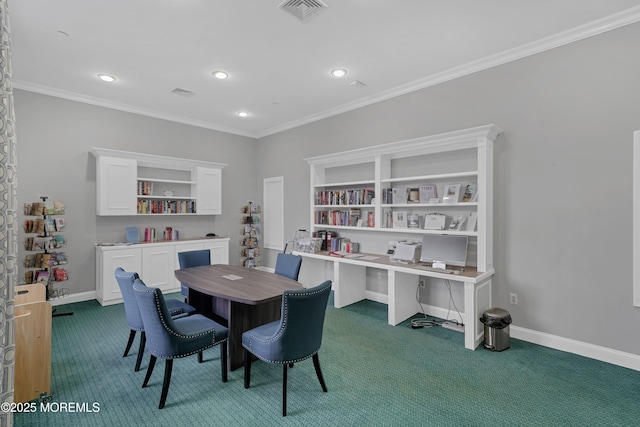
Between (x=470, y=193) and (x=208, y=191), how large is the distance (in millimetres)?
4531

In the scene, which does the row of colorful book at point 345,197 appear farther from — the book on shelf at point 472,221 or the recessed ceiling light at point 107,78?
the recessed ceiling light at point 107,78

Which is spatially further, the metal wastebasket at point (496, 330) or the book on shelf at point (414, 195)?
the book on shelf at point (414, 195)

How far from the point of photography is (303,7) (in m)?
2.81

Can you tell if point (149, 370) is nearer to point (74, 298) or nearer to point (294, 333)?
point (294, 333)

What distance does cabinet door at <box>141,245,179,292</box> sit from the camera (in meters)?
5.13

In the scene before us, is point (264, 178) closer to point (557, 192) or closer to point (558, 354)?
point (557, 192)

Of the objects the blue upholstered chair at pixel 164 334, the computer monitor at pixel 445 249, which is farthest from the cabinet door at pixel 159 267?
the computer monitor at pixel 445 249

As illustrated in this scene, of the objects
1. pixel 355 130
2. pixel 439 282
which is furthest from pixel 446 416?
pixel 355 130

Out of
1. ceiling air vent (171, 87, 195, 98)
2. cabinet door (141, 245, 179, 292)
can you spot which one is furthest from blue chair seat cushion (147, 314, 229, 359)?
ceiling air vent (171, 87, 195, 98)

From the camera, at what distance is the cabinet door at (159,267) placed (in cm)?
513

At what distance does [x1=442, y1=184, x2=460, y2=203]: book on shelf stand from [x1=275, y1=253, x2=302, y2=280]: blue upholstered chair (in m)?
1.95

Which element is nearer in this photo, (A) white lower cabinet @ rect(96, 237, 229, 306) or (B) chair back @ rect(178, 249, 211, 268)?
(B) chair back @ rect(178, 249, 211, 268)

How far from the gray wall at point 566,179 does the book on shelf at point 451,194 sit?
1.40 feet

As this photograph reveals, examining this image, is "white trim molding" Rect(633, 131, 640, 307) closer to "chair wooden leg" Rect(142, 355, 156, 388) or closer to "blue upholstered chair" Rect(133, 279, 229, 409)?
"blue upholstered chair" Rect(133, 279, 229, 409)
